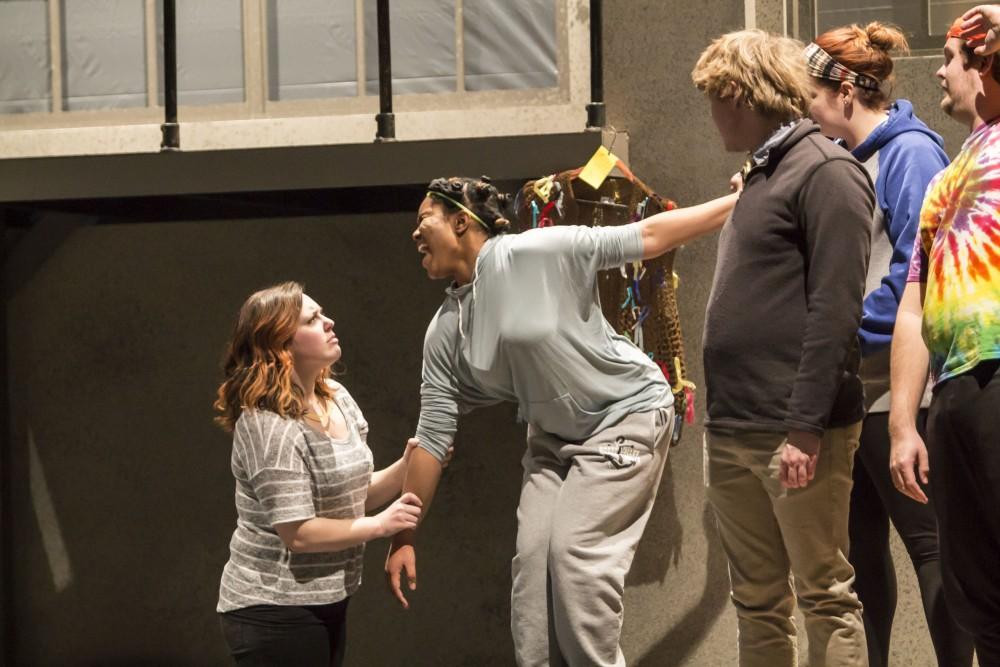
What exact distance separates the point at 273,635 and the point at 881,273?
5.14 ft

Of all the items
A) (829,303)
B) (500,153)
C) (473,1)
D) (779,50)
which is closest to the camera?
(829,303)

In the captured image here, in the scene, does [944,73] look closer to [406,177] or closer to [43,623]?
[406,177]

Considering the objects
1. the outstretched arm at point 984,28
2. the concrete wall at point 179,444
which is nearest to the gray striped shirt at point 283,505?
the outstretched arm at point 984,28

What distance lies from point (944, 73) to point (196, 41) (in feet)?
9.47

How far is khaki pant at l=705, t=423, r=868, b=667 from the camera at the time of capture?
2463mm

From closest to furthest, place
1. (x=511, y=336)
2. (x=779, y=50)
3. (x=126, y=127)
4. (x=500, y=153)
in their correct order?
(x=779, y=50) → (x=511, y=336) → (x=500, y=153) → (x=126, y=127)

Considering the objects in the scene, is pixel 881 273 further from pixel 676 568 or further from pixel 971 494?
pixel 676 568

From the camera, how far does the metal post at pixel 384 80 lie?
3717 mm

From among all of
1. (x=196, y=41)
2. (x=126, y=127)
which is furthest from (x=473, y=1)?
(x=126, y=127)

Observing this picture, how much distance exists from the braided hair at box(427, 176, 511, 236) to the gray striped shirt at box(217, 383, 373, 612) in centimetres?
65

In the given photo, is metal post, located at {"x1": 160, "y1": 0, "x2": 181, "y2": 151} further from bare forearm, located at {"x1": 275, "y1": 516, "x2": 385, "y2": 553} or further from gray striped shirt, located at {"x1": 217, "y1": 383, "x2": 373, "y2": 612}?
bare forearm, located at {"x1": 275, "y1": 516, "x2": 385, "y2": 553}

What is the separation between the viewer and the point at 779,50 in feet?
8.34

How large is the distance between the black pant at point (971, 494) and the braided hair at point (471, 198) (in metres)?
1.25

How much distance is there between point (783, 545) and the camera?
2.60 meters
